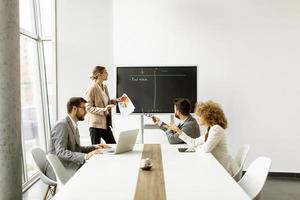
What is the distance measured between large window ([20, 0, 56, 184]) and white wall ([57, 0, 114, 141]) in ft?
0.51

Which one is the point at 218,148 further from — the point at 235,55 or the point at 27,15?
the point at 27,15

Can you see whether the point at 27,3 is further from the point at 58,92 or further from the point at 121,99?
the point at 121,99

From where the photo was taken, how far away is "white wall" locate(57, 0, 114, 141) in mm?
6071

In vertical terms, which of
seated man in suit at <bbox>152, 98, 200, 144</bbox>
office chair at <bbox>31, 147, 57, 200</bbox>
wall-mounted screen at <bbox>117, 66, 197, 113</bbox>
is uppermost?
wall-mounted screen at <bbox>117, 66, 197, 113</bbox>

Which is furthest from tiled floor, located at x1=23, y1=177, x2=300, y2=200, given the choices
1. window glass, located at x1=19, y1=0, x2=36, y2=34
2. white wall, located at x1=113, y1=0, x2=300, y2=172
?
window glass, located at x1=19, y1=0, x2=36, y2=34

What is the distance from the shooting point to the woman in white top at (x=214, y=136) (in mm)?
3529

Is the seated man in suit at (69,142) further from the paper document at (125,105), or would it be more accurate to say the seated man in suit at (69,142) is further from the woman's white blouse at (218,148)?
the paper document at (125,105)

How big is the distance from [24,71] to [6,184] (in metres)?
2.70

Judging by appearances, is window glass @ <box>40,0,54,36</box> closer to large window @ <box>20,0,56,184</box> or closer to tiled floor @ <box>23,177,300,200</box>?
large window @ <box>20,0,56,184</box>

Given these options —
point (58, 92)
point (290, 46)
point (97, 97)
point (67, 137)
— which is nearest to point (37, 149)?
point (67, 137)

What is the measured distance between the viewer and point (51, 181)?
136 inches

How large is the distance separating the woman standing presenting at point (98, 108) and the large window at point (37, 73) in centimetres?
110

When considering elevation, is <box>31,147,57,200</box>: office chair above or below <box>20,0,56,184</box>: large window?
below

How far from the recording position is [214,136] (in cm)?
352
